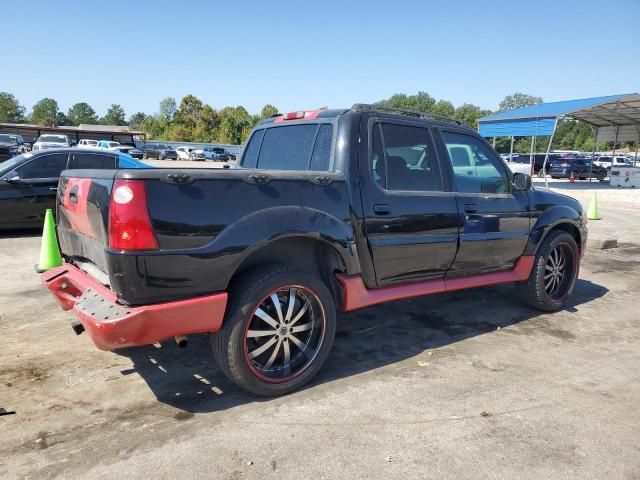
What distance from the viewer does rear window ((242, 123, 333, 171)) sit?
3830 millimetres

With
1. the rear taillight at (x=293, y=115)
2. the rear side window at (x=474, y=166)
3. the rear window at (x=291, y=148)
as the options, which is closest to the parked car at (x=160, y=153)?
the rear window at (x=291, y=148)

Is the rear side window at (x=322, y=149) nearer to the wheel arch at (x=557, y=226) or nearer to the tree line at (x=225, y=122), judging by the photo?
the wheel arch at (x=557, y=226)

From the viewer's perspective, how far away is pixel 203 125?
77562 millimetres

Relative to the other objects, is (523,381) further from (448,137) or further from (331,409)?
(448,137)

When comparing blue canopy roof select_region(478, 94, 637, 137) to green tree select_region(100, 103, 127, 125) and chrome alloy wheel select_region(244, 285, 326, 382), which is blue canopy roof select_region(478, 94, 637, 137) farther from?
green tree select_region(100, 103, 127, 125)

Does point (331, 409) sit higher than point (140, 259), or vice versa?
point (140, 259)

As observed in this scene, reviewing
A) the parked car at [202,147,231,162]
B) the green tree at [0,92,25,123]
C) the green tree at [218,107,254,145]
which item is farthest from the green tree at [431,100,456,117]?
the green tree at [0,92,25,123]

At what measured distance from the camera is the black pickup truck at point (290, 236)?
9.00 feet

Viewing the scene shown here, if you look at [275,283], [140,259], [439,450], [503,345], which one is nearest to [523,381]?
[503,345]

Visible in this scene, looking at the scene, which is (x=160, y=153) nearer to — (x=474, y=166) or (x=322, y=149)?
(x=474, y=166)

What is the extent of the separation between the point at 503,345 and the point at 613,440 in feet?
4.91

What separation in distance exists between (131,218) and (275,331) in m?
1.17

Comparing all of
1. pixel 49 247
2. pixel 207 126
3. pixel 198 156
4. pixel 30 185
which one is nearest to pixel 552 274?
pixel 49 247

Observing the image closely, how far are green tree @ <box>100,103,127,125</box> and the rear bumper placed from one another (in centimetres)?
15997
